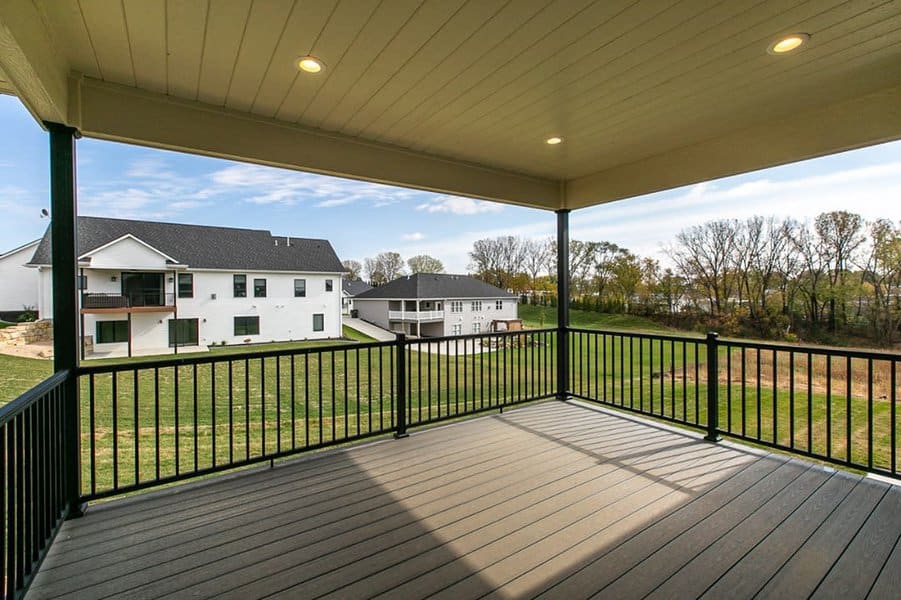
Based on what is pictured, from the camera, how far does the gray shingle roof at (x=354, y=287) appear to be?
399 cm

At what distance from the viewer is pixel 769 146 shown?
3.08 meters

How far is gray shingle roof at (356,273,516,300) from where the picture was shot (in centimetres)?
394

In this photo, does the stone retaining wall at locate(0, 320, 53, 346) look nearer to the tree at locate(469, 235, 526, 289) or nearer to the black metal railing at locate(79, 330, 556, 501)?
the black metal railing at locate(79, 330, 556, 501)

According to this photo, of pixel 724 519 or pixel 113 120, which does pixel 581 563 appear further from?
pixel 113 120

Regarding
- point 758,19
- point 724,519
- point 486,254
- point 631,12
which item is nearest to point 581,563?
point 724,519

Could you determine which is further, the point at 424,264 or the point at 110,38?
the point at 424,264

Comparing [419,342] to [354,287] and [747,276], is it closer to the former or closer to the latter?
[354,287]

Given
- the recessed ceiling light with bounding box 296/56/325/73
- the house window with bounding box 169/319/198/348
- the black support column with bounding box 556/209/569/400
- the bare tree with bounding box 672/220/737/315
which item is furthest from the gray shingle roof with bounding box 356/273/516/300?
the bare tree with bounding box 672/220/737/315

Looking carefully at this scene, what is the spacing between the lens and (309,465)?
282 cm

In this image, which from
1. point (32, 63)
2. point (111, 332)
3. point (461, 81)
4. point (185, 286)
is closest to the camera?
point (32, 63)

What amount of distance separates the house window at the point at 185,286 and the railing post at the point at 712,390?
450 centimetres

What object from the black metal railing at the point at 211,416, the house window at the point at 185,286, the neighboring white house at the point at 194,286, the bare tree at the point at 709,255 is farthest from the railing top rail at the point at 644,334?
the house window at the point at 185,286

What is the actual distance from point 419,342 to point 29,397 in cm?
241

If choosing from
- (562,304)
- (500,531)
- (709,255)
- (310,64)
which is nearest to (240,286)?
(310,64)
